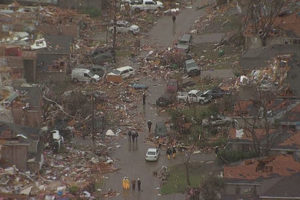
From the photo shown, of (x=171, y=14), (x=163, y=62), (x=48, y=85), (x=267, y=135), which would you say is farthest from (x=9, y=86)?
(x=171, y=14)

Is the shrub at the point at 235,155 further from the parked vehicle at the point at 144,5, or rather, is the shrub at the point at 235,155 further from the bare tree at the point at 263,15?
the parked vehicle at the point at 144,5

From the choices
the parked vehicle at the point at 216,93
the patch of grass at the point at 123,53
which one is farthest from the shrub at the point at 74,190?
the patch of grass at the point at 123,53

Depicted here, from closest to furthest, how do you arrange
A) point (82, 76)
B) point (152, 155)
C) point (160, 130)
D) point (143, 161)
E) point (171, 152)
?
point (152, 155)
point (143, 161)
point (171, 152)
point (160, 130)
point (82, 76)

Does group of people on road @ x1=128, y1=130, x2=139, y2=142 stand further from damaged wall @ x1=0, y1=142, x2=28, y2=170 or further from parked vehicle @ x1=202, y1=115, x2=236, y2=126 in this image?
damaged wall @ x1=0, y1=142, x2=28, y2=170

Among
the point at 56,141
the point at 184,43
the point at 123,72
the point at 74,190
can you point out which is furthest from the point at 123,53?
the point at 74,190

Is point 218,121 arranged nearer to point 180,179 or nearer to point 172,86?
point 180,179

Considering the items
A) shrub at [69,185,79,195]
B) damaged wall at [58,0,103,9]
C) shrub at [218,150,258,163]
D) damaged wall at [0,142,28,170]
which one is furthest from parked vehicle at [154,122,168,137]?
damaged wall at [58,0,103,9]
